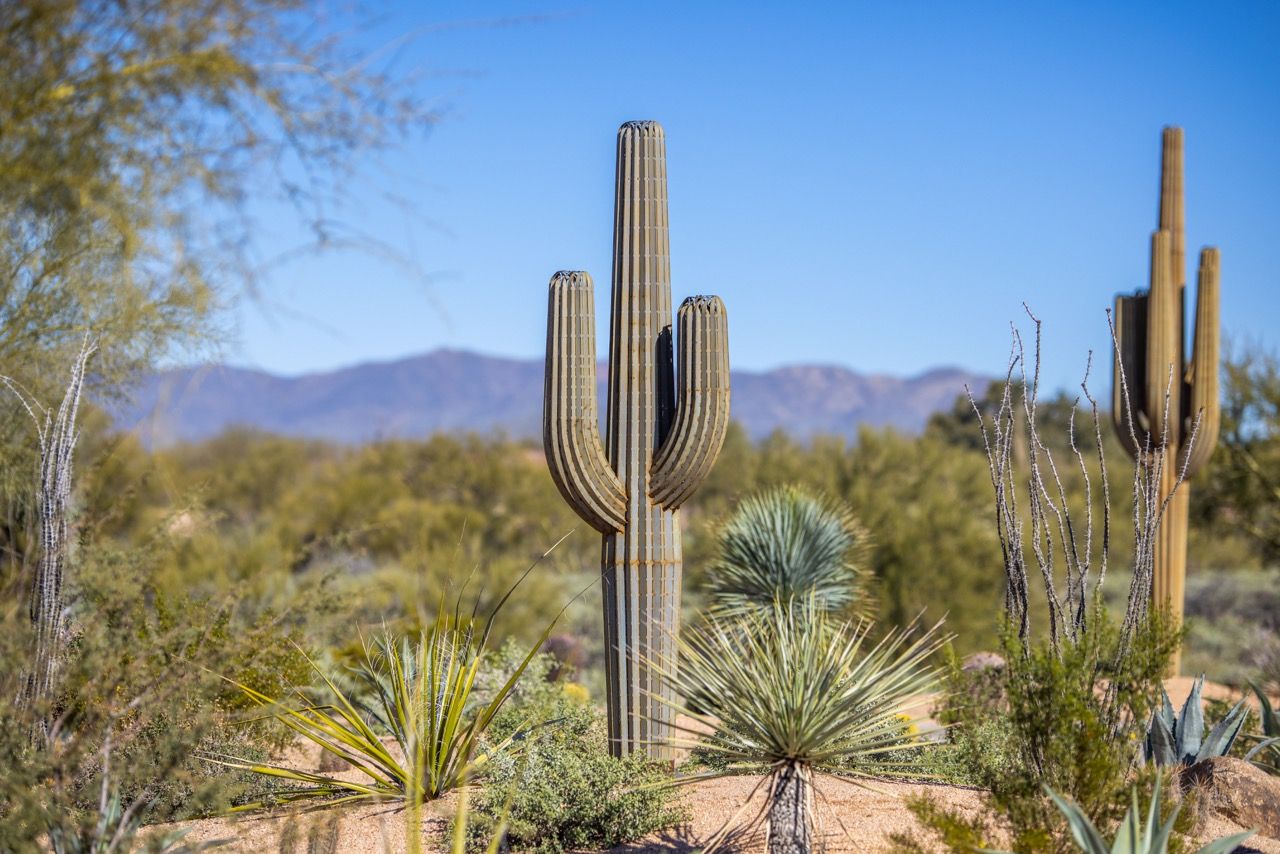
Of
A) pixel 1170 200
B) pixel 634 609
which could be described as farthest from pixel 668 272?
A: pixel 1170 200

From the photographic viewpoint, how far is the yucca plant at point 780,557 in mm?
11672

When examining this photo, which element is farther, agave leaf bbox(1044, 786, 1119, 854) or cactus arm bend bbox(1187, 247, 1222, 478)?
cactus arm bend bbox(1187, 247, 1222, 478)

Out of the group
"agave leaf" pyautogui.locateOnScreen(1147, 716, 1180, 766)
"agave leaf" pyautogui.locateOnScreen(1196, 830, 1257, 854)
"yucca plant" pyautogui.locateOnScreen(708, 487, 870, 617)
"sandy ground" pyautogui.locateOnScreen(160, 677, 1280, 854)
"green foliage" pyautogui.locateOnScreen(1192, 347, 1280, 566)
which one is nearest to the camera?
"agave leaf" pyautogui.locateOnScreen(1196, 830, 1257, 854)

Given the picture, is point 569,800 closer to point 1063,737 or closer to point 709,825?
point 709,825

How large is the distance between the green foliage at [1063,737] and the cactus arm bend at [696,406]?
7.24 feet

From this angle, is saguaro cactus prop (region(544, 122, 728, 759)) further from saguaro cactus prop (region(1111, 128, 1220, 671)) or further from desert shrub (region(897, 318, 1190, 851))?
saguaro cactus prop (region(1111, 128, 1220, 671))

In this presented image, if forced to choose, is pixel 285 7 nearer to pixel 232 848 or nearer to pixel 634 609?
pixel 232 848

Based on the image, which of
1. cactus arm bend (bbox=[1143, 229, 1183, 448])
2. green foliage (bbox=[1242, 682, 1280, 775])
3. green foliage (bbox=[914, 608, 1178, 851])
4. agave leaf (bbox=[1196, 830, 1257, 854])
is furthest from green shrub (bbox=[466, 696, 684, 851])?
cactus arm bend (bbox=[1143, 229, 1183, 448])

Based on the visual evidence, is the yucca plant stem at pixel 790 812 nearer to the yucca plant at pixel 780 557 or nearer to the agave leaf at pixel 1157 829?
the agave leaf at pixel 1157 829

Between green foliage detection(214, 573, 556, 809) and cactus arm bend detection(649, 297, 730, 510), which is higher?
cactus arm bend detection(649, 297, 730, 510)

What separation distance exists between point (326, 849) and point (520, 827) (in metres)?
0.94

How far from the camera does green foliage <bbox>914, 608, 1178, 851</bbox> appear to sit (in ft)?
17.6

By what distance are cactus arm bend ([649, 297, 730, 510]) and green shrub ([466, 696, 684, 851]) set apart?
1651 millimetres

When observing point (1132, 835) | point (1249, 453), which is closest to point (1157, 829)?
point (1132, 835)
